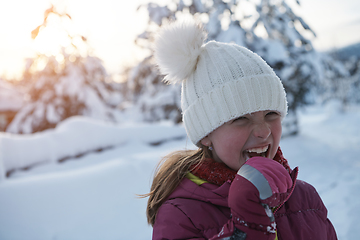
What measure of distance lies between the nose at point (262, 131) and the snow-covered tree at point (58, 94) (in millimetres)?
10276

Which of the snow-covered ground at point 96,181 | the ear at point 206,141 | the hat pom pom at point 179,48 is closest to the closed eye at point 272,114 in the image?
the ear at point 206,141

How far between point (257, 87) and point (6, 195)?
2944mm

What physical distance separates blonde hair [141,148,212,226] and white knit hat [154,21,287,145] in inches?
4.5

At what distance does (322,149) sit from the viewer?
5.43 metres

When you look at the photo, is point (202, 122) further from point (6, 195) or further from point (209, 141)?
point (6, 195)

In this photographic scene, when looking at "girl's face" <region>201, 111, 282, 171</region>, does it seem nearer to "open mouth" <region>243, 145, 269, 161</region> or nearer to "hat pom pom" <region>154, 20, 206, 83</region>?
"open mouth" <region>243, 145, 269, 161</region>

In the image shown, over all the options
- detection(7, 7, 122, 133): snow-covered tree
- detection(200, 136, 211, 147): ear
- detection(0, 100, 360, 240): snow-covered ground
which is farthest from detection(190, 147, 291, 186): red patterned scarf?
detection(7, 7, 122, 133): snow-covered tree

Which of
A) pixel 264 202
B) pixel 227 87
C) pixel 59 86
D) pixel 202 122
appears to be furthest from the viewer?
pixel 59 86

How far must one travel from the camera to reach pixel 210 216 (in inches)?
46.2

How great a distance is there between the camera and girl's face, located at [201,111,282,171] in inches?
46.4

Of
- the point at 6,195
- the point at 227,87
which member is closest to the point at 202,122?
the point at 227,87

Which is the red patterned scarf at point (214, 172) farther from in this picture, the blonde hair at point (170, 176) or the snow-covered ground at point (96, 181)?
the snow-covered ground at point (96, 181)

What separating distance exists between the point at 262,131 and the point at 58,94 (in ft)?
35.8

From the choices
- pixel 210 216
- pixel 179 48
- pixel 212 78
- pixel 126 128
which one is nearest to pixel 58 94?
pixel 126 128
